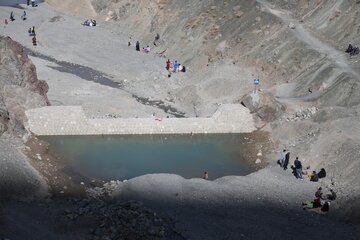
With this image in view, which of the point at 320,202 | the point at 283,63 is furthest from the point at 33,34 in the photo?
the point at 320,202

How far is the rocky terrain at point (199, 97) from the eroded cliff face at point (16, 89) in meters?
0.12

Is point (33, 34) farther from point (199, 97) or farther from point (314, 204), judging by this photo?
point (314, 204)

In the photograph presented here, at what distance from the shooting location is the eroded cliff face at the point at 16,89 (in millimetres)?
44688

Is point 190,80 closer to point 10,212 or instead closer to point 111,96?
point 111,96

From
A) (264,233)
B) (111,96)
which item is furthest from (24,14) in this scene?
(264,233)

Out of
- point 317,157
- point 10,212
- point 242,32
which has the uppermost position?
point 242,32

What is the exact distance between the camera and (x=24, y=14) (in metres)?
A: 83.8

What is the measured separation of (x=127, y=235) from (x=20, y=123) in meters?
18.9

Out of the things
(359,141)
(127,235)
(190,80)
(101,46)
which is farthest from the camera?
(101,46)

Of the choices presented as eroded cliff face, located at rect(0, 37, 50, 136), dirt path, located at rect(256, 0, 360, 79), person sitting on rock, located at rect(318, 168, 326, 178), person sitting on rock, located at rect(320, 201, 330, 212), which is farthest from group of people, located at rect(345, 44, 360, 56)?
eroded cliff face, located at rect(0, 37, 50, 136)

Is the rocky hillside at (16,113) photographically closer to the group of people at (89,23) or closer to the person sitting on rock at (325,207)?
the person sitting on rock at (325,207)

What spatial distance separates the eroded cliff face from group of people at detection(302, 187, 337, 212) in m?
22.6

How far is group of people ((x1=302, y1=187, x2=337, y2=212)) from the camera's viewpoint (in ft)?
115

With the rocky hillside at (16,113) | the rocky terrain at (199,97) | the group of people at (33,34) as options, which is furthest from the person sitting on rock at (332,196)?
the group of people at (33,34)
